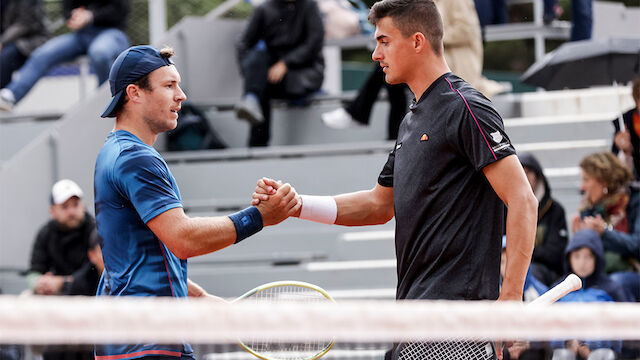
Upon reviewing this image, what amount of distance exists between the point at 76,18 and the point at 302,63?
224 cm

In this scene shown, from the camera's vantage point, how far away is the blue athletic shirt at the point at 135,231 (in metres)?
3.49

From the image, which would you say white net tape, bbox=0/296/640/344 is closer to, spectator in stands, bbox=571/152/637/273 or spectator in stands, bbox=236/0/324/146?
spectator in stands, bbox=571/152/637/273

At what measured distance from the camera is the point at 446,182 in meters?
3.55

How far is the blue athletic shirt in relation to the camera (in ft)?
11.5

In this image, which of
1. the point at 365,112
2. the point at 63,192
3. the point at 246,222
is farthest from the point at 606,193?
the point at 63,192

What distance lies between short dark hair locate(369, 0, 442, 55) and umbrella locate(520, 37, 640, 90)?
4706 millimetres

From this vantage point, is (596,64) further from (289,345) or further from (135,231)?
(135,231)

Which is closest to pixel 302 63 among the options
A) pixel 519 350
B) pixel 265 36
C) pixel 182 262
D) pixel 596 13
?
pixel 265 36

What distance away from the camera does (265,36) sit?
379 inches

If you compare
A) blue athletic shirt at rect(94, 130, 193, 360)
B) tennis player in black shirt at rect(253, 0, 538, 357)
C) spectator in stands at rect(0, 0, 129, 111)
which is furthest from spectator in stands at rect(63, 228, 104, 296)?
tennis player in black shirt at rect(253, 0, 538, 357)

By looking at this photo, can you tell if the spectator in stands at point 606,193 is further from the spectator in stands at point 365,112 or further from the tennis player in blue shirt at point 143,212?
the tennis player in blue shirt at point 143,212

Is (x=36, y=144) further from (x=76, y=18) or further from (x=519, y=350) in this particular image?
(x=519, y=350)

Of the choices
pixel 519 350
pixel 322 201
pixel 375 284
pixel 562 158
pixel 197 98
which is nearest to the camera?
pixel 322 201

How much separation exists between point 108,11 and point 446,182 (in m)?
6.80
